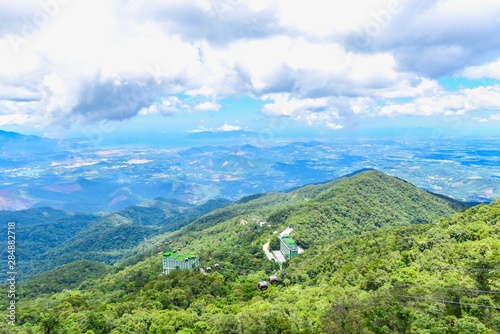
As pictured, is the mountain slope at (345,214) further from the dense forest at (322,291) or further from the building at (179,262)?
the building at (179,262)

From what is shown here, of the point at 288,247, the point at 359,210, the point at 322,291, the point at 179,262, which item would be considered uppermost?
the point at 322,291

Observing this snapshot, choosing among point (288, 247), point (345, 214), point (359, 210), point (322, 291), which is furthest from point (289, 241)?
point (359, 210)

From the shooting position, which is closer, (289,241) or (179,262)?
(179,262)

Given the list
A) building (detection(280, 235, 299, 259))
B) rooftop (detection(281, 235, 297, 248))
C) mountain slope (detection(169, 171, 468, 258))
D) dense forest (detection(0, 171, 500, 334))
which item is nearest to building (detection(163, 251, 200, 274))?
dense forest (detection(0, 171, 500, 334))

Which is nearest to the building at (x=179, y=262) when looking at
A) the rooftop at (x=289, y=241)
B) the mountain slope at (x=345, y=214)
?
the mountain slope at (x=345, y=214)

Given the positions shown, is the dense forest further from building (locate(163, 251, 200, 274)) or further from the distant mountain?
building (locate(163, 251, 200, 274))

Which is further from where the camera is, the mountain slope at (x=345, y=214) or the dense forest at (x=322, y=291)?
the mountain slope at (x=345, y=214)

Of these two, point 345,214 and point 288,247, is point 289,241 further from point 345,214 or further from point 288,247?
point 345,214
